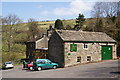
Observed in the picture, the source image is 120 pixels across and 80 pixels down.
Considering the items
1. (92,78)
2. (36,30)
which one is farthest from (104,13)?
(92,78)

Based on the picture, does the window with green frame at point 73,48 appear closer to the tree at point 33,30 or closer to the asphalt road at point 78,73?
the asphalt road at point 78,73

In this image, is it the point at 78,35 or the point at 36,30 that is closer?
the point at 78,35

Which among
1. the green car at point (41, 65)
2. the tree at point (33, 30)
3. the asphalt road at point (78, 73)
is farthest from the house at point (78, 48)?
the tree at point (33, 30)

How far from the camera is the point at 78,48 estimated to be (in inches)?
1293

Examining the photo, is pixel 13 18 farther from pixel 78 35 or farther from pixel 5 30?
pixel 78 35

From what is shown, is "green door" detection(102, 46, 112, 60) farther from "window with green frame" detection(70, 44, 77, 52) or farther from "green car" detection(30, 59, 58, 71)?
"green car" detection(30, 59, 58, 71)

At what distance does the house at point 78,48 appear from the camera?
31.8m

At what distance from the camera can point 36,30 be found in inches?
3172

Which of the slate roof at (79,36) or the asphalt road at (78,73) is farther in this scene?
the slate roof at (79,36)

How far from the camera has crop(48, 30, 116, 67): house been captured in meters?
31.8

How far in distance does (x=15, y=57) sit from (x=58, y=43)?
21327 mm

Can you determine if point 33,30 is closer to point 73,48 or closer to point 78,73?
point 73,48

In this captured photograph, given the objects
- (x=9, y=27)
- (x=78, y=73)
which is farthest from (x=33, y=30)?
(x=78, y=73)

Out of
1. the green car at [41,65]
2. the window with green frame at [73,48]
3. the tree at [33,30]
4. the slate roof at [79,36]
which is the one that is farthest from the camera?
the tree at [33,30]
